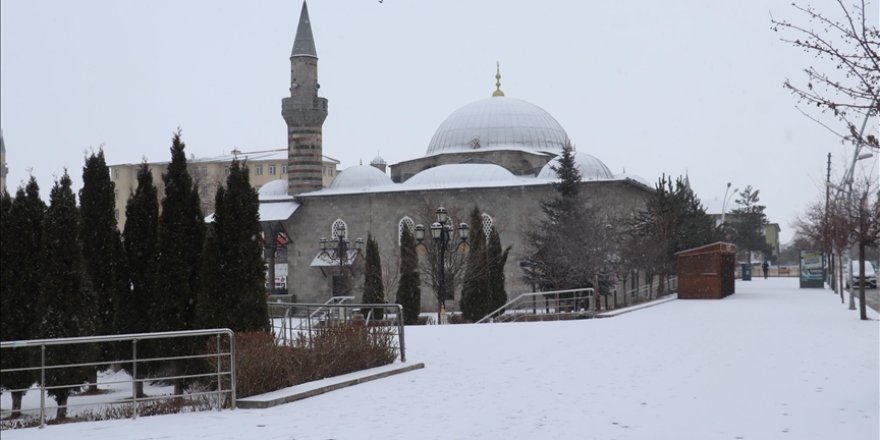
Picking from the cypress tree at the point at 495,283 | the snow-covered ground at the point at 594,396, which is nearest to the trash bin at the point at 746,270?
the cypress tree at the point at 495,283

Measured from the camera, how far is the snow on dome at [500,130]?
47.8 metres

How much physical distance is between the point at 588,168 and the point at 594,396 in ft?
111

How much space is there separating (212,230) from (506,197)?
2843 centimetres

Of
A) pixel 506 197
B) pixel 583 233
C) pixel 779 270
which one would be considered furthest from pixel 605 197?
pixel 779 270

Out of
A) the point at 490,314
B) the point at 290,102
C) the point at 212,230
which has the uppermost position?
the point at 290,102

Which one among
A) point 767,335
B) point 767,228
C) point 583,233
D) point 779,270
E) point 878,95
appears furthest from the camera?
point 767,228

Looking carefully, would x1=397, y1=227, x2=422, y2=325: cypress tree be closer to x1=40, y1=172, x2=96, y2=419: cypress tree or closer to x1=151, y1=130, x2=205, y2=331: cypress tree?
x1=151, y1=130, x2=205, y2=331: cypress tree

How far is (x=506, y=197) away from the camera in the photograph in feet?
128

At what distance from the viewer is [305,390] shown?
9.38 metres

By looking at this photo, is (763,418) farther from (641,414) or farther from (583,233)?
(583,233)

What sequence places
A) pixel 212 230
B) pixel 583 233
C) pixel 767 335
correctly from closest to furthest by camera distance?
pixel 212 230 → pixel 767 335 → pixel 583 233

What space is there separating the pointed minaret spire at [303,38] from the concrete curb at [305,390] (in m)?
31.9

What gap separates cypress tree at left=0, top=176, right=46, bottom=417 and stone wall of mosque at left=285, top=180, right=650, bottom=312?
87.3 ft

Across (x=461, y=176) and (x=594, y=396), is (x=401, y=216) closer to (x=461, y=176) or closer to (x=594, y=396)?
(x=461, y=176)
